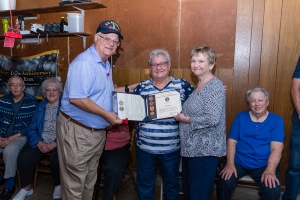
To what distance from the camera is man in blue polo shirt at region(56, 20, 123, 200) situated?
1917 mm

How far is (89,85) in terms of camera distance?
1921 mm

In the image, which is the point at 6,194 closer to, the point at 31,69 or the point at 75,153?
the point at 75,153

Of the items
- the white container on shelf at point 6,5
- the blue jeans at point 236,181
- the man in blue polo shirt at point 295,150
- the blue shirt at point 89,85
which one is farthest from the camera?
the white container on shelf at point 6,5

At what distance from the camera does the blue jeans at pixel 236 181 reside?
214cm

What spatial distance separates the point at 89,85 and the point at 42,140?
1498mm

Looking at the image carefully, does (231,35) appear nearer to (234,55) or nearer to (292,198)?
(234,55)

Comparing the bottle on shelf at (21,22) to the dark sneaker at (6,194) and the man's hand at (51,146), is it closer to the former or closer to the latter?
the man's hand at (51,146)

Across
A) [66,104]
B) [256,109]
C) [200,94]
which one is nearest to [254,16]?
[256,109]

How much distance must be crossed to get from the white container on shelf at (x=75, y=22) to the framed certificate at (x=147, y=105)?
161cm

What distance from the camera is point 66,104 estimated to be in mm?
2045

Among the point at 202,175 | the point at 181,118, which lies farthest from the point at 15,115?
the point at 202,175

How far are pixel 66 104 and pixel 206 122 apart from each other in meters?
1.06

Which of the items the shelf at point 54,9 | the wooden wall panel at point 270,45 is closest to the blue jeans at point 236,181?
the wooden wall panel at point 270,45

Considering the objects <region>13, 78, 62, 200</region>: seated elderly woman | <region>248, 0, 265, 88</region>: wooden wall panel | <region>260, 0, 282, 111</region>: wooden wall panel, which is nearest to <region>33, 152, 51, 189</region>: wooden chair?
<region>13, 78, 62, 200</region>: seated elderly woman
